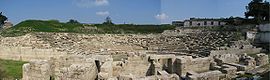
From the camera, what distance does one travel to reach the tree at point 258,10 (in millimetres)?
40312

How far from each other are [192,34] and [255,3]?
27.3 ft

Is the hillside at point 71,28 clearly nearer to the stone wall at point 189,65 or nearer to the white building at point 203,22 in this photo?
the white building at point 203,22

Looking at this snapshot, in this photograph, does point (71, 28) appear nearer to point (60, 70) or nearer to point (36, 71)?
point (36, 71)

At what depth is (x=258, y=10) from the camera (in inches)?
1610

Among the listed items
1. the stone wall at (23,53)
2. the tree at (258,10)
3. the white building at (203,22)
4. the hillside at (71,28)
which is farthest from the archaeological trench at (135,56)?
the white building at (203,22)

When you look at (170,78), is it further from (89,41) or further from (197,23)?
(197,23)

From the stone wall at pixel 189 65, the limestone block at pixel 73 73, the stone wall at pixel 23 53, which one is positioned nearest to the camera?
the limestone block at pixel 73 73

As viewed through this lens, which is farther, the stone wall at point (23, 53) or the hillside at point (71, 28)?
the hillside at point (71, 28)

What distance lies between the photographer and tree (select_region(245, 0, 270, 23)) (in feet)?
132

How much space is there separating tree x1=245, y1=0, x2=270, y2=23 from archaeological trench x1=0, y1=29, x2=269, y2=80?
6819 millimetres

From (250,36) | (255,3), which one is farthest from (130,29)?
(250,36)

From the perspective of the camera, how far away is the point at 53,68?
51.1ft

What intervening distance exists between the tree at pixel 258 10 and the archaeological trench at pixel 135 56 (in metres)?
6.82

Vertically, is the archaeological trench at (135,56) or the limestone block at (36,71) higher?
the limestone block at (36,71)
